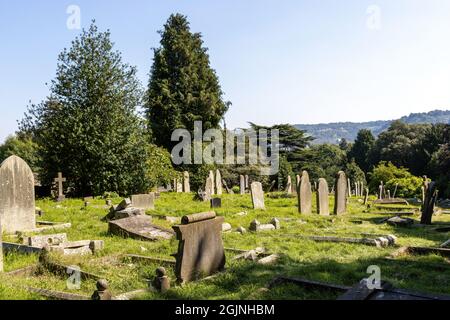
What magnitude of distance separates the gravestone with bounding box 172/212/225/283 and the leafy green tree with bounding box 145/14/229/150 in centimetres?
2685

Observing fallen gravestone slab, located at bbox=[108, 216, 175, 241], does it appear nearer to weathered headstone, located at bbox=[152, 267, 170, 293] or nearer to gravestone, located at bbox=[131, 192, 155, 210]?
weathered headstone, located at bbox=[152, 267, 170, 293]

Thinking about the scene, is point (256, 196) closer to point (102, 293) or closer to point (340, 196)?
point (340, 196)

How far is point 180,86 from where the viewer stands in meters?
34.5

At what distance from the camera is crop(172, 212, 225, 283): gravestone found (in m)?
5.92

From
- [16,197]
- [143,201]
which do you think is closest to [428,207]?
[143,201]

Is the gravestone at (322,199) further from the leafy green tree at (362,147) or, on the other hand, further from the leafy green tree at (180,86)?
the leafy green tree at (362,147)

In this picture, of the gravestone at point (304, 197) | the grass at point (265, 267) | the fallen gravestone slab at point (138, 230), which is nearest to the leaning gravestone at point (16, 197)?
the grass at point (265, 267)

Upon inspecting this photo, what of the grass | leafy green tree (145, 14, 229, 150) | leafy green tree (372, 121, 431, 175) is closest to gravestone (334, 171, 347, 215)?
the grass

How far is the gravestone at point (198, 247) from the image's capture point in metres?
5.92

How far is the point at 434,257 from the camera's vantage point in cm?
750

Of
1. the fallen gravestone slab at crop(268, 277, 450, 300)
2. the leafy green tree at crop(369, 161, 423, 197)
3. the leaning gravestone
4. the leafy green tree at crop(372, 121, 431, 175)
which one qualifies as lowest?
the leafy green tree at crop(369, 161, 423, 197)

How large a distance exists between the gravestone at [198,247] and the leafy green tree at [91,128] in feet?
47.5
